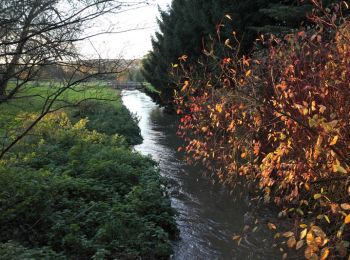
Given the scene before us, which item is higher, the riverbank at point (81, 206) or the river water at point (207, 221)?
the riverbank at point (81, 206)

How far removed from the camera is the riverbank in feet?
21.5

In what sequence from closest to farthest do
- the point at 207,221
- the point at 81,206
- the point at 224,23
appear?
1. the point at 81,206
2. the point at 207,221
3. the point at 224,23

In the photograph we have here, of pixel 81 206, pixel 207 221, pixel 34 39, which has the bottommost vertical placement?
pixel 207 221

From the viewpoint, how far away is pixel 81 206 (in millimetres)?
7980

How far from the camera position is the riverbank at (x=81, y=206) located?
6.55m

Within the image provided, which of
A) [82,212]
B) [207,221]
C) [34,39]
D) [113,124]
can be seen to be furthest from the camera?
[113,124]

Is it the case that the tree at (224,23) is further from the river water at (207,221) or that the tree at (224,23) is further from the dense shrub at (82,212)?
the river water at (207,221)

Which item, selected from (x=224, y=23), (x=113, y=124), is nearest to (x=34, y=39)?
(x=224, y=23)

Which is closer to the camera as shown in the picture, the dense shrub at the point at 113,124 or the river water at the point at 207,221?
the river water at the point at 207,221

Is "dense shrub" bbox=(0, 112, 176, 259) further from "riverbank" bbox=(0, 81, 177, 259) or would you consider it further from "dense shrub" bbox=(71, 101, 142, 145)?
"dense shrub" bbox=(71, 101, 142, 145)

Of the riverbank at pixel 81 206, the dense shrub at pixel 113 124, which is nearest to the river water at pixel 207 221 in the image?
the riverbank at pixel 81 206

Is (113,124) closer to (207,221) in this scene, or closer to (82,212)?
(207,221)

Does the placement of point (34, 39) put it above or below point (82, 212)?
above

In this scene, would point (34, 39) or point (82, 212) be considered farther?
point (82, 212)
